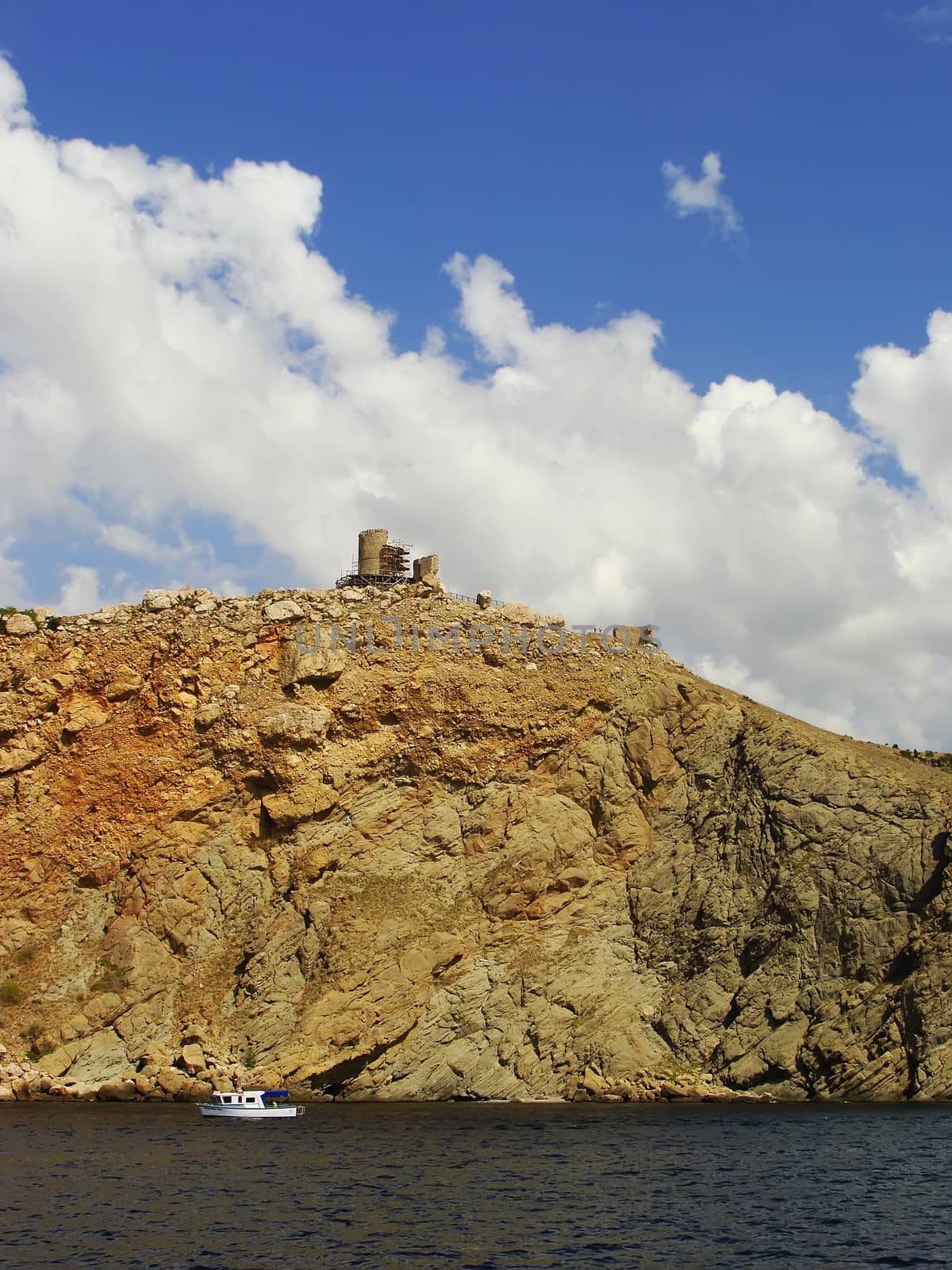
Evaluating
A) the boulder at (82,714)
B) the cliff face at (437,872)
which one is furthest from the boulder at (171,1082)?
the boulder at (82,714)

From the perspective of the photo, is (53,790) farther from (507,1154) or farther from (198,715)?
(507,1154)

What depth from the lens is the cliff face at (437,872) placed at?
6191cm

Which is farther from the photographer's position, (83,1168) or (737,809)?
(737,809)

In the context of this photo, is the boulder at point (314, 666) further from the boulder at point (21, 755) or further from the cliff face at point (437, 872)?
the boulder at point (21, 755)

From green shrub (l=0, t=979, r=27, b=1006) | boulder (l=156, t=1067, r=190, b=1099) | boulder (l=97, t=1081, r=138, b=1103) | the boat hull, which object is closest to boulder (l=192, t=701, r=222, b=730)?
green shrub (l=0, t=979, r=27, b=1006)

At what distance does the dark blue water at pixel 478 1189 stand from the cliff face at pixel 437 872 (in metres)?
4.25

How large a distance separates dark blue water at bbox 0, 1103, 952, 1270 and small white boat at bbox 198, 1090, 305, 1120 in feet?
2.78

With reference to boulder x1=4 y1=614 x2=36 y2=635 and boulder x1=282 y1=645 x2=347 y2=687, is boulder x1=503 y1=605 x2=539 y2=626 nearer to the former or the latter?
boulder x1=282 y1=645 x2=347 y2=687

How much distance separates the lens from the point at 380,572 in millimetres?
85375

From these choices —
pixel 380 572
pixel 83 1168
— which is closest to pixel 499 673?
pixel 380 572

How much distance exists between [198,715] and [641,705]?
2568cm

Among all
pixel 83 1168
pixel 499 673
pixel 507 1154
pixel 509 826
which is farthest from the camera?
pixel 499 673

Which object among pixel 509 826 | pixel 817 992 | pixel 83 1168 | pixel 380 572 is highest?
pixel 380 572

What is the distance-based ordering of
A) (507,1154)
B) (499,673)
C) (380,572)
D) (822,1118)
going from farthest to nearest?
(380,572), (499,673), (822,1118), (507,1154)
